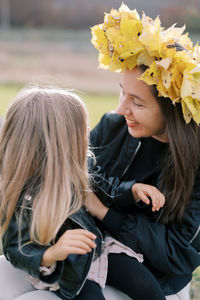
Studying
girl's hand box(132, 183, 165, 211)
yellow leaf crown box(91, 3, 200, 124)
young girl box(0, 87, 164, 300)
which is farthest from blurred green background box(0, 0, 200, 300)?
young girl box(0, 87, 164, 300)

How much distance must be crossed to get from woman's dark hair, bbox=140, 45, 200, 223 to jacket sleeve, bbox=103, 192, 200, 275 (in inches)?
2.5

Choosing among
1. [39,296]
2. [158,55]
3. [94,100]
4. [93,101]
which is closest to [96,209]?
[39,296]

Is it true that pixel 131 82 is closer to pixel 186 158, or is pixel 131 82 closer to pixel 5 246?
pixel 186 158

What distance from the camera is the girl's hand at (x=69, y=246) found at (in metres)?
1.93

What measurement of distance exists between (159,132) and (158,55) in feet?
1.57

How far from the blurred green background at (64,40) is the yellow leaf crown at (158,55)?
7.31 meters

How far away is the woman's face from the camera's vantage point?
2391 millimetres

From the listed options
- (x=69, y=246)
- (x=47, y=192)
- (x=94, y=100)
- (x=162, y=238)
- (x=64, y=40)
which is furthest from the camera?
(x=64, y=40)

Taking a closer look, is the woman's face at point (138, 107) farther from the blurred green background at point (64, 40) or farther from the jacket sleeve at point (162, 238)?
the blurred green background at point (64, 40)

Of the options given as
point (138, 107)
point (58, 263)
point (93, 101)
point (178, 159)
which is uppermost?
point (138, 107)

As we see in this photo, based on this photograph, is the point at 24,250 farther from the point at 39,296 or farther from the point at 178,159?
the point at 178,159

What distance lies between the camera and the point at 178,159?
94.9 inches

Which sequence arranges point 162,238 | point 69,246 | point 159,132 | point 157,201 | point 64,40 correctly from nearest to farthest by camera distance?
point 69,246 < point 157,201 < point 162,238 < point 159,132 < point 64,40

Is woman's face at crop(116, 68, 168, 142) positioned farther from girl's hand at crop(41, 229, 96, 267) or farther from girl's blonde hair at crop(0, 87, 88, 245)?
Result: girl's hand at crop(41, 229, 96, 267)
